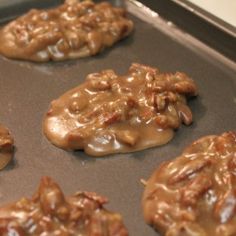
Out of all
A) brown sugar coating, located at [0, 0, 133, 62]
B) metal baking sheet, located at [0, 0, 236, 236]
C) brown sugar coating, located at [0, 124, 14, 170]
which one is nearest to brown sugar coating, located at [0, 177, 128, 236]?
metal baking sheet, located at [0, 0, 236, 236]

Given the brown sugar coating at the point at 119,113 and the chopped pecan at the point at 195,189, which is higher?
the chopped pecan at the point at 195,189

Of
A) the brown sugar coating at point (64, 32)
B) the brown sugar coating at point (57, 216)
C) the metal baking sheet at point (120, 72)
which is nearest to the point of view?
the brown sugar coating at point (57, 216)

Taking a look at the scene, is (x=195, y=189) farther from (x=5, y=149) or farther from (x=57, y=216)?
(x=5, y=149)

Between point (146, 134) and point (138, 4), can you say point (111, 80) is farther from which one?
point (138, 4)

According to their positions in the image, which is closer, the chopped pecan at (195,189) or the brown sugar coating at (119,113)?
the chopped pecan at (195,189)

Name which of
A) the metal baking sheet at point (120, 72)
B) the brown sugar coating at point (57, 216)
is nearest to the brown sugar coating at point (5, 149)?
the metal baking sheet at point (120, 72)

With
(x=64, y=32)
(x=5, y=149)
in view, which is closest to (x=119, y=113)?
(x=5, y=149)

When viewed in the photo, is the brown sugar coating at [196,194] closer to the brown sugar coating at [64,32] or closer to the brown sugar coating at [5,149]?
the brown sugar coating at [5,149]
